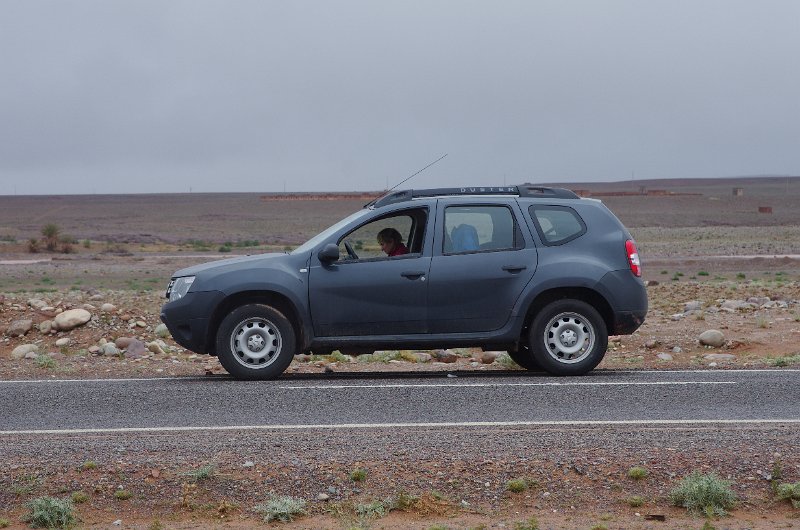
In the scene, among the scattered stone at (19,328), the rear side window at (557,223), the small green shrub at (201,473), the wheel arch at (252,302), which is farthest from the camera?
the scattered stone at (19,328)

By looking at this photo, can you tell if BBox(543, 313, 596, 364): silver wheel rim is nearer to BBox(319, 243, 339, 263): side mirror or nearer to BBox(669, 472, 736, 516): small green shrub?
BBox(319, 243, 339, 263): side mirror

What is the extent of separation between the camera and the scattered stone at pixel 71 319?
21047 millimetres

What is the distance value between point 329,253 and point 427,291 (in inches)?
42.2

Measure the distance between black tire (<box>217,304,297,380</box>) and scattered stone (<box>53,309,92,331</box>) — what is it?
9.67m

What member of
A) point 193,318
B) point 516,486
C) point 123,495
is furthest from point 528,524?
point 193,318

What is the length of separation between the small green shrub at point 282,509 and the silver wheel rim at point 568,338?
Answer: 19.4 ft

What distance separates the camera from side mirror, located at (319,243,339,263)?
12103 millimetres

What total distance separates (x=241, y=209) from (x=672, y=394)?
115 meters

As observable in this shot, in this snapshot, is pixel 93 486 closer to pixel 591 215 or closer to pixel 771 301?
pixel 591 215

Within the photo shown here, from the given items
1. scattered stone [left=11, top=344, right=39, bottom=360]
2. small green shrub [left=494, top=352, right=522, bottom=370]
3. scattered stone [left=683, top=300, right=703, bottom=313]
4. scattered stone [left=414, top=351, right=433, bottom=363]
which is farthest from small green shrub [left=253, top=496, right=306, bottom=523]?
scattered stone [left=683, top=300, right=703, bottom=313]

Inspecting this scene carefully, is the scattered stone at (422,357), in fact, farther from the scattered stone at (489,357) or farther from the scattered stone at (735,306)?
the scattered stone at (735,306)

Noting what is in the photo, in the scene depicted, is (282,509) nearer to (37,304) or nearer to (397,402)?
(397,402)

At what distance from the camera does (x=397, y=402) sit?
10.4 metres

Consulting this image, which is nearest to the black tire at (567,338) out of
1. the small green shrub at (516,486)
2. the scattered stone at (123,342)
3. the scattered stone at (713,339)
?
the small green shrub at (516,486)
